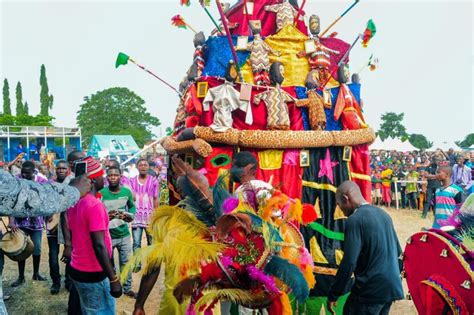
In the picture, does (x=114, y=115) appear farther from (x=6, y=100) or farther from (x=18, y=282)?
(x=18, y=282)

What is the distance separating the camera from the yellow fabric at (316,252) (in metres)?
6.14

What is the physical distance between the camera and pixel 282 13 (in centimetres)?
714

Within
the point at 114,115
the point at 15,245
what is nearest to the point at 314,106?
the point at 15,245

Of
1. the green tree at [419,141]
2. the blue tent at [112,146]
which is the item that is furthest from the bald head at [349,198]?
the green tree at [419,141]

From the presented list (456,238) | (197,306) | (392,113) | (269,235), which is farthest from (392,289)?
(392,113)

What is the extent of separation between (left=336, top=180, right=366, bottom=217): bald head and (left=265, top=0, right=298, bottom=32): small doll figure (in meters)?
3.59

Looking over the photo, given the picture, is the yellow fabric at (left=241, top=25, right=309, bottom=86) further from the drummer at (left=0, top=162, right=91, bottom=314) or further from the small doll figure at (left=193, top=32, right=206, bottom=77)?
the drummer at (left=0, top=162, right=91, bottom=314)

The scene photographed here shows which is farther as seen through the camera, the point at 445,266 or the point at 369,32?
the point at 369,32

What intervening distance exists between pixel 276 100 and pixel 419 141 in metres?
75.4

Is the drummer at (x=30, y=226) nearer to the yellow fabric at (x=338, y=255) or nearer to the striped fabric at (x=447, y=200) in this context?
the yellow fabric at (x=338, y=255)

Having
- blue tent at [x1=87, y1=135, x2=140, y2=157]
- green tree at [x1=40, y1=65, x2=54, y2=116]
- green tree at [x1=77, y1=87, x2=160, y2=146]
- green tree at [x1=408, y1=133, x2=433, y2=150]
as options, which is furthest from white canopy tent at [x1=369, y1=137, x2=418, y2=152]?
green tree at [x1=40, y1=65, x2=54, y2=116]

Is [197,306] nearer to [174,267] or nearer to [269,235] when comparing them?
[174,267]

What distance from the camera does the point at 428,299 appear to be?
11.2 ft

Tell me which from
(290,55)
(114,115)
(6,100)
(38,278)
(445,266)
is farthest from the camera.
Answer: (6,100)
